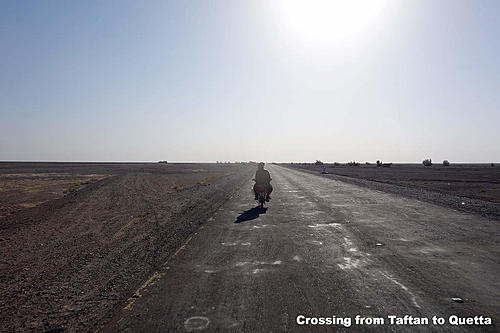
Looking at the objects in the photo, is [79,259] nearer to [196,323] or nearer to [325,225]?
[196,323]

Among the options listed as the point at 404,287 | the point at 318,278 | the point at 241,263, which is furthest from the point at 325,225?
the point at 404,287

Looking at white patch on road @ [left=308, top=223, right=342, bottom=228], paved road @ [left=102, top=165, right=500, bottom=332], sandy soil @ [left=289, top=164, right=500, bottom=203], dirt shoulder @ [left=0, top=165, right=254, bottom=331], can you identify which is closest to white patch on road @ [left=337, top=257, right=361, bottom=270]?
paved road @ [left=102, top=165, right=500, bottom=332]

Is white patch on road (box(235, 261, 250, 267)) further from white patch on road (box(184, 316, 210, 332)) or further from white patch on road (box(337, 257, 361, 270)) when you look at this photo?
white patch on road (box(184, 316, 210, 332))

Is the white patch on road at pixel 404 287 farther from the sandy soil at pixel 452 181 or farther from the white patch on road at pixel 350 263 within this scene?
the sandy soil at pixel 452 181

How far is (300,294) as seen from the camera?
5078 mm

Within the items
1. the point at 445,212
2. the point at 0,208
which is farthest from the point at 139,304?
the point at 0,208

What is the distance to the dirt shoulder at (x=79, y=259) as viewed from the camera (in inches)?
191

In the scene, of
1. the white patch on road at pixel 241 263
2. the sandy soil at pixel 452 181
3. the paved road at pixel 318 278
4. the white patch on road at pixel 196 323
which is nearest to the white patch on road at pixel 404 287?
the paved road at pixel 318 278

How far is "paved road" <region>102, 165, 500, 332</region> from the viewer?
4352mm

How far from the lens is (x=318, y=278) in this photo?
5832 mm

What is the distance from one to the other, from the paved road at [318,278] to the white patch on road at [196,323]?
1 centimetres

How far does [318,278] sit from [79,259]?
631cm

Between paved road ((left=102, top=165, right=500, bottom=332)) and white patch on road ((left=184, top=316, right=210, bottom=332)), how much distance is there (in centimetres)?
1

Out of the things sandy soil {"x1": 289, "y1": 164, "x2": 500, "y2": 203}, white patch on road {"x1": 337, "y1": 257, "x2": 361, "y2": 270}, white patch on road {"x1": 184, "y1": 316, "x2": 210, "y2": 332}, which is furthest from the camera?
sandy soil {"x1": 289, "y1": 164, "x2": 500, "y2": 203}
